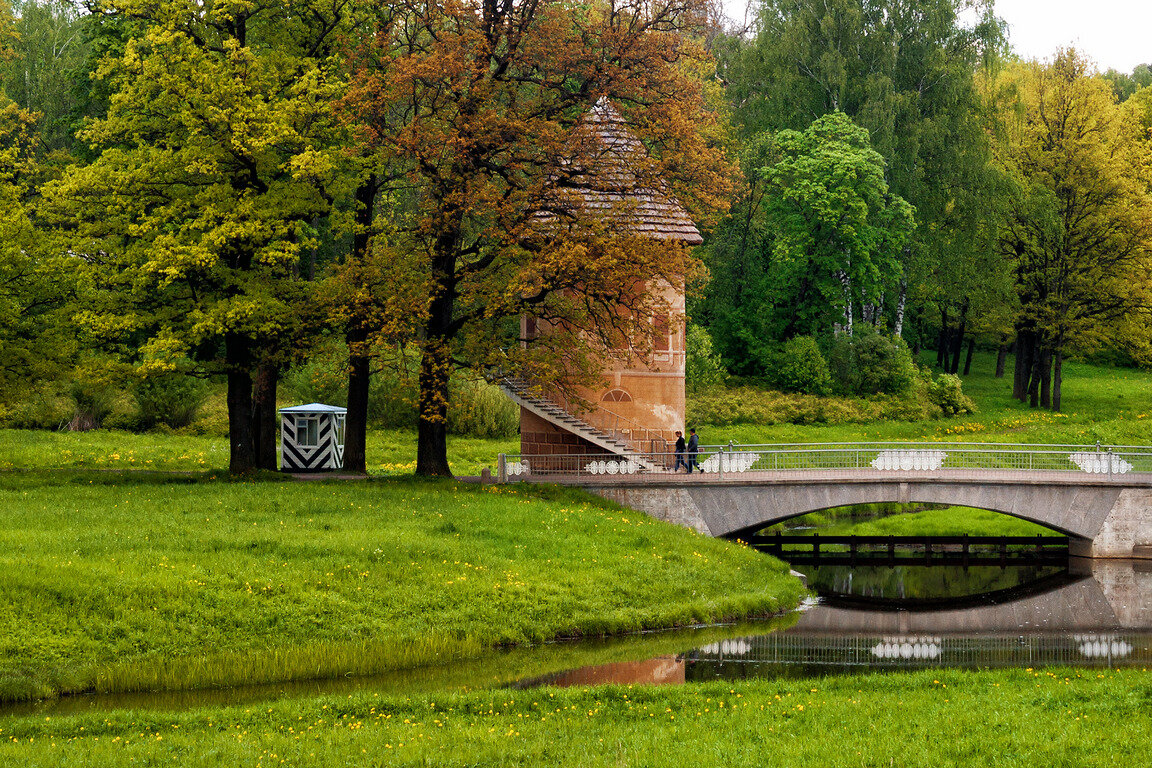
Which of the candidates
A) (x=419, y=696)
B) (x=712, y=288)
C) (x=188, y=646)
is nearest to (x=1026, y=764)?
(x=419, y=696)

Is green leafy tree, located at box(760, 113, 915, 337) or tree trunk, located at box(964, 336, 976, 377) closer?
green leafy tree, located at box(760, 113, 915, 337)

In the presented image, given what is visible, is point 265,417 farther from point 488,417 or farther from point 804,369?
point 804,369

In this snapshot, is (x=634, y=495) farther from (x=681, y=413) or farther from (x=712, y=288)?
(x=712, y=288)

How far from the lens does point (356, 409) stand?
3534cm

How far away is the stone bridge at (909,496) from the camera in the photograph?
33531 mm

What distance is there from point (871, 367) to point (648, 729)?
1671 inches

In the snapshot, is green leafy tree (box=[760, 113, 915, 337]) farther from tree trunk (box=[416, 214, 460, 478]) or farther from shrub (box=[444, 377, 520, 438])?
tree trunk (box=[416, 214, 460, 478])

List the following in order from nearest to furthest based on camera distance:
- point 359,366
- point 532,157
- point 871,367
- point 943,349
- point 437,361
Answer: point 437,361 → point 532,157 → point 359,366 → point 871,367 → point 943,349

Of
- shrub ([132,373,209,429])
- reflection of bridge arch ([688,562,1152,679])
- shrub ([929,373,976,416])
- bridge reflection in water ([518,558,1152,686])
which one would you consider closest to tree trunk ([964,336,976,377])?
shrub ([929,373,976,416])

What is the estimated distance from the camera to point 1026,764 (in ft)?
45.6

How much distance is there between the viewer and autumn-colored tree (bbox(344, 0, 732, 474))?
29.4m

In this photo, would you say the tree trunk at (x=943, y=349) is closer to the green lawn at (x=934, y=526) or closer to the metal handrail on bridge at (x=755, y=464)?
the green lawn at (x=934, y=526)

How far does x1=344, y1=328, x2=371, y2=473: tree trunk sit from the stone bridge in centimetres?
570

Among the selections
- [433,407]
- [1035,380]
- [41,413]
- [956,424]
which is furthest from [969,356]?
[41,413]
